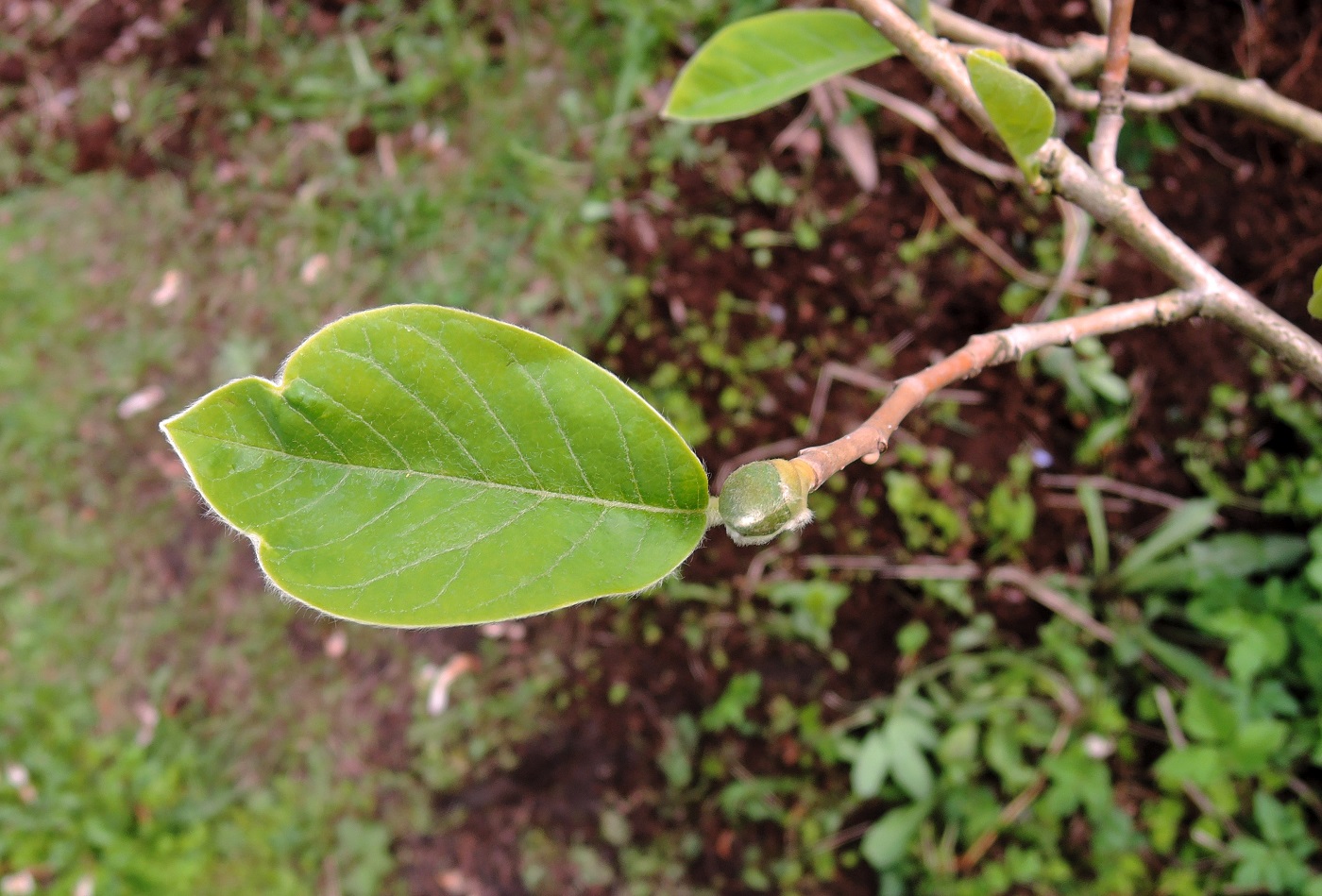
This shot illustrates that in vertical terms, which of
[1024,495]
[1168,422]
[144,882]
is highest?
[1168,422]

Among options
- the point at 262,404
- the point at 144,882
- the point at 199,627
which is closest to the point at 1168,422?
the point at 262,404

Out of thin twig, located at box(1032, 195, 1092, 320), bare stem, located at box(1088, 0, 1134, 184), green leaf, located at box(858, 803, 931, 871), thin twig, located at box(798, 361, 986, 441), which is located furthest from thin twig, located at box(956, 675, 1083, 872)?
bare stem, located at box(1088, 0, 1134, 184)

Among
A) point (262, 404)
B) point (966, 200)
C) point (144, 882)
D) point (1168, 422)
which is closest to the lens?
point (262, 404)

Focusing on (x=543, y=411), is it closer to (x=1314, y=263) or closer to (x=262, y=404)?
(x=262, y=404)

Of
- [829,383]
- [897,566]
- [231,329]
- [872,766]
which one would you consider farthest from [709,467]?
[231,329]

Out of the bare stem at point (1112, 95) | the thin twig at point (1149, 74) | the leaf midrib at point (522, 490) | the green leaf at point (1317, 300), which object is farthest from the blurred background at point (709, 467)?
the leaf midrib at point (522, 490)

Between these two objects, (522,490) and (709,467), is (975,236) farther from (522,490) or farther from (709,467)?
(522,490)

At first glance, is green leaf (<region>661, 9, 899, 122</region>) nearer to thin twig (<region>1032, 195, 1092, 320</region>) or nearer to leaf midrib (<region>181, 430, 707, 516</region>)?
leaf midrib (<region>181, 430, 707, 516</region>)
